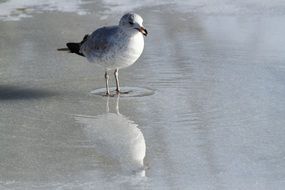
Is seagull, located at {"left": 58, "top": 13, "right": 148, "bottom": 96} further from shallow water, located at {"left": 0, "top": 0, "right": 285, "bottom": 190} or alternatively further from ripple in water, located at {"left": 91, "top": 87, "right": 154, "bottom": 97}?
shallow water, located at {"left": 0, "top": 0, "right": 285, "bottom": 190}

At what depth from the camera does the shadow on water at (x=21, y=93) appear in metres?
5.84

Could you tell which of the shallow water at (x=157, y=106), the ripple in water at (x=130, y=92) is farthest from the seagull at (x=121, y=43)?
the shallow water at (x=157, y=106)

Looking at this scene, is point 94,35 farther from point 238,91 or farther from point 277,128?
point 277,128

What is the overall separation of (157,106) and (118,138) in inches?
27.2

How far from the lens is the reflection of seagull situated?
4.54m

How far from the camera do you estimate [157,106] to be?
5.57 m

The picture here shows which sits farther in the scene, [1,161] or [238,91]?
[238,91]

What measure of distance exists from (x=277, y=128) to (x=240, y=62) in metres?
1.59

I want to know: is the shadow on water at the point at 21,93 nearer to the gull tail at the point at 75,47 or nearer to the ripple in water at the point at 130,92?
the ripple in water at the point at 130,92

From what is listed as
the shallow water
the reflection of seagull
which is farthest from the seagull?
the reflection of seagull

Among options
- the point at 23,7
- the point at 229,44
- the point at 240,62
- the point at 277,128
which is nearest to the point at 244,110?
the point at 277,128

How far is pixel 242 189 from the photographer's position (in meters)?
4.05

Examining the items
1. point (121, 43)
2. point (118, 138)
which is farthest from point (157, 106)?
point (118, 138)

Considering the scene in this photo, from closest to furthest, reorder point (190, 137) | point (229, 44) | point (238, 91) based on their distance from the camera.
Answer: point (190, 137) → point (238, 91) → point (229, 44)
